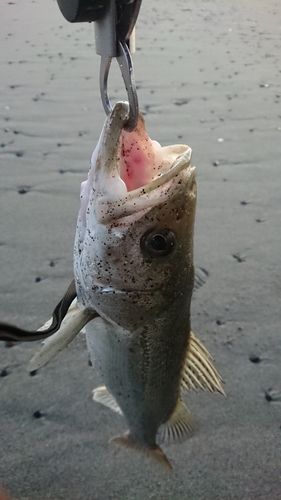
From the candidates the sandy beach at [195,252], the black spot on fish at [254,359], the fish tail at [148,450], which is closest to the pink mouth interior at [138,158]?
the fish tail at [148,450]

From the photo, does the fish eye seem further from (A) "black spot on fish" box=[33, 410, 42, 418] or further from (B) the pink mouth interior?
(A) "black spot on fish" box=[33, 410, 42, 418]

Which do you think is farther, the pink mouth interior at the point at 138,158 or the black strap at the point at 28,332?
the pink mouth interior at the point at 138,158

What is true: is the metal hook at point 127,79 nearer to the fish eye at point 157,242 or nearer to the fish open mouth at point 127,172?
the fish open mouth at point 127,172

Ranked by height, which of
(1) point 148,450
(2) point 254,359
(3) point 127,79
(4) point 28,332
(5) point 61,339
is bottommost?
(2) point 254,359

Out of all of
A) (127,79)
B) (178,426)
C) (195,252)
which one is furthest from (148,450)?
(195,252)

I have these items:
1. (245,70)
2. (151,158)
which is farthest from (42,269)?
(245,70)

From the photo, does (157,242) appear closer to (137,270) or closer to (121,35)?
(137,270)
